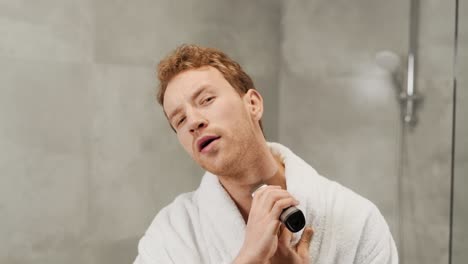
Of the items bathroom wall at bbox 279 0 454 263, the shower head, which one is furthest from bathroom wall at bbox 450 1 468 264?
the shower head

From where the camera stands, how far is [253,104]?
3.96 feet

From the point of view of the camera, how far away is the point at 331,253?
1080 millimetres

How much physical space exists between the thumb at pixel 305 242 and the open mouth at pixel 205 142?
11.1 inches

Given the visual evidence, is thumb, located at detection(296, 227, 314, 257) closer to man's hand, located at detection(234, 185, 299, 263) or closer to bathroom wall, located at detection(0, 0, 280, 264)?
man's hand, located at detection(234, 185, 299, 263)

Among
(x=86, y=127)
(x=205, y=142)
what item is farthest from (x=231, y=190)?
(x=86, y=127)

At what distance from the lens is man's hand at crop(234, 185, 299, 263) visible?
950mm

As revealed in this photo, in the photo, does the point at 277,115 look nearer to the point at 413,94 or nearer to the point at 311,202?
the point at 413,94

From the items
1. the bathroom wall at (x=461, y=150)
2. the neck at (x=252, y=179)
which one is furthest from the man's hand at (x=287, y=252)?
the bathroom wall at (x=461, y=150)

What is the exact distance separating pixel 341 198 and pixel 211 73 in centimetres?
42

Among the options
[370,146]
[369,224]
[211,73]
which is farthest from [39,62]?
[370,146]

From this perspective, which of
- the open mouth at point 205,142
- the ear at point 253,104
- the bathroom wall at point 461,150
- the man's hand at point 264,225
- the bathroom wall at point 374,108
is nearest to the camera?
the man's hand at point 264,225

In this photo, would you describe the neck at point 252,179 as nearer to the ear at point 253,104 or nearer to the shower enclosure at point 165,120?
the ear at point 253,104

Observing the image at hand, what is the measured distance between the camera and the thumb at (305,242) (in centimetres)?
105

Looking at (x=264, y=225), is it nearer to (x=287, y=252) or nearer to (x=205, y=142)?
(x=287, y=252)
